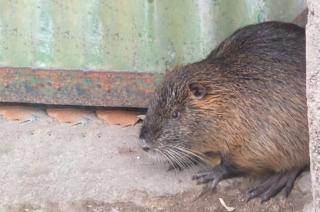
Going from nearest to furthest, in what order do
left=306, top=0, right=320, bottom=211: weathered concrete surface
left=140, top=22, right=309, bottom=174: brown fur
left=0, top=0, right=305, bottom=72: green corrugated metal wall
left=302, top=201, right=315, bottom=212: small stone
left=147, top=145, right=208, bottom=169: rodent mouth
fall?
left=306, top=0, right=320, bottom=211: weathered concrete surface < left=302, top=201, right=315, bottom=212: small stone < left=140, top=22, right=309, bottom=174: brown fur < left=147, top=145, right=208, bottom=169: rodent mouth < left=0, top=0, right=305, bottom=72: green corrugated metal wall

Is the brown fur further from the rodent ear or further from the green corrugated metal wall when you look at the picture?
the green corrugated metal wall

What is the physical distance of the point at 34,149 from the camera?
4.48 metres

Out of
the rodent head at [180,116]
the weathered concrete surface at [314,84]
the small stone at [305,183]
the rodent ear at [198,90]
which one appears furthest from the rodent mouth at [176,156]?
the weathered concrete surface at [314,84]

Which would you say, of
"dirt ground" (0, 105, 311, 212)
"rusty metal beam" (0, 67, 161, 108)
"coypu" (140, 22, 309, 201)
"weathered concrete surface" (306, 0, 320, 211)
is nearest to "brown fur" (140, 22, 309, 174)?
"coypu" (140, 22, 309, 201)

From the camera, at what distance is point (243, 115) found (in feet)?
13.4

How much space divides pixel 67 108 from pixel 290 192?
4.54ft

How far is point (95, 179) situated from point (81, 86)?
2.22 feet

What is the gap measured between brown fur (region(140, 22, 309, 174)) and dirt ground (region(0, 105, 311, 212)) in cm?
17

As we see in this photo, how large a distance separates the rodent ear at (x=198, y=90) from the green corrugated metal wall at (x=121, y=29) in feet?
2.06

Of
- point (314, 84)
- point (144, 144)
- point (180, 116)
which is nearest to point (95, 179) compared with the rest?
point (144, 144)

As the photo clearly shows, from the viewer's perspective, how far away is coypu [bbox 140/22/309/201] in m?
4.04

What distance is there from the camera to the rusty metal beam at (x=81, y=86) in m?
4.69

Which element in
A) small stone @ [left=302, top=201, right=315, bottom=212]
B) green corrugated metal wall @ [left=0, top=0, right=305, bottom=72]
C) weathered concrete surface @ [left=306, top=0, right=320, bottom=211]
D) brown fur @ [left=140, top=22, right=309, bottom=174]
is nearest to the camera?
weathered concrete surface @ [left=306, top=0, right=320, bottom=211]

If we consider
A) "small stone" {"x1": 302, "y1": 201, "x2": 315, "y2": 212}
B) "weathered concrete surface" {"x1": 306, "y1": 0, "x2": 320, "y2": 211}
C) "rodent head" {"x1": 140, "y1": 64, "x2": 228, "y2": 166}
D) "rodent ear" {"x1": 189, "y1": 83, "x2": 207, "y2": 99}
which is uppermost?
"weathered concrete surface" {"x1": 306, "y1": 0, "x2": 320, "y2": 211}
